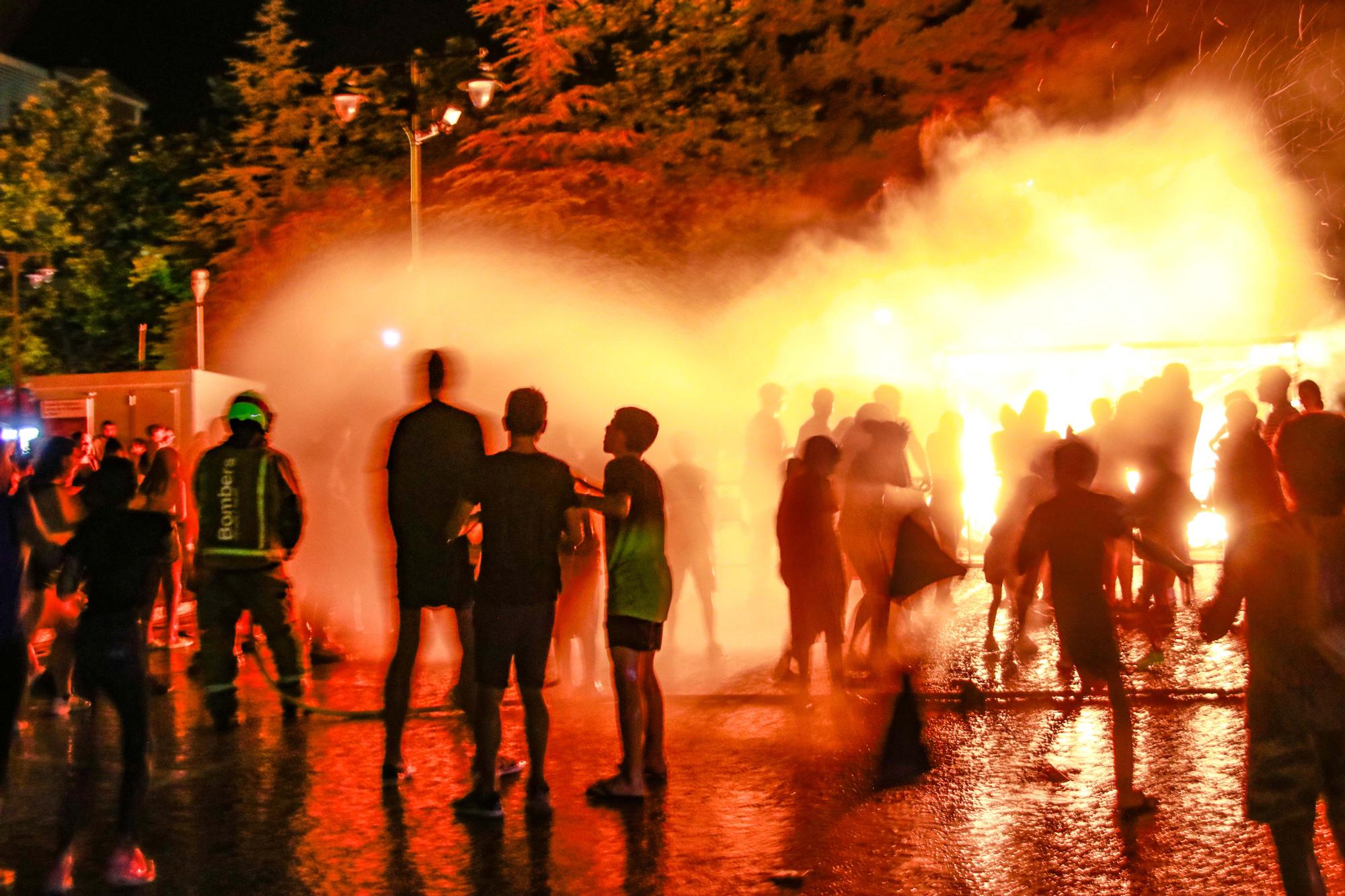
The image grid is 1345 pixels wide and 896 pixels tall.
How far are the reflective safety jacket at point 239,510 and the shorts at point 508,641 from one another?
2.30 meters

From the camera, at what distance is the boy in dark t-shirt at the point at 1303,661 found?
392 cm

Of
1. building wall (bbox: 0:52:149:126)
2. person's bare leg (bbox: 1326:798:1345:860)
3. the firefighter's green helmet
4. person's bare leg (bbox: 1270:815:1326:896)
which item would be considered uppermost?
building wall (bbox: 0:52:149:126)

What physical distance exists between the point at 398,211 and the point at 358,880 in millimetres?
19655

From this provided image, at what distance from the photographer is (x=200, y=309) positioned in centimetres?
2723

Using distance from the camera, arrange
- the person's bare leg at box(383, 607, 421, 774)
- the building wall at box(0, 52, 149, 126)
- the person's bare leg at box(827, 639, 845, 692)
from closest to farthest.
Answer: the person's bare leg at box(383, 607, 421, 774), the person's bare leg at box(827, 639, 845, 692), the building wall at box(0, 52, 149, 126)

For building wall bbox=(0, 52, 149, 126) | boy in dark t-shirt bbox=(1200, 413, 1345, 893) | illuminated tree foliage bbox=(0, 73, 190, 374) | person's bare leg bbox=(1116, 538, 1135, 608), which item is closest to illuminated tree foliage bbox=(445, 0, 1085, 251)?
person's bare leg bbox=(1116, 538, 1135, 608)

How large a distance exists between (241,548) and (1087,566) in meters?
4.58

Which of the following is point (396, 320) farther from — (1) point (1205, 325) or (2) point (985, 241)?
(1) point (1205, 325)

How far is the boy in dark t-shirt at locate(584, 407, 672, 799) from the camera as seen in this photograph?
618 centimetres

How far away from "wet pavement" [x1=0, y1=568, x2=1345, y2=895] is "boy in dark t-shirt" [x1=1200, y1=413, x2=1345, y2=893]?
3.71 ft

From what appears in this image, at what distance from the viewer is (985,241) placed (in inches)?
874

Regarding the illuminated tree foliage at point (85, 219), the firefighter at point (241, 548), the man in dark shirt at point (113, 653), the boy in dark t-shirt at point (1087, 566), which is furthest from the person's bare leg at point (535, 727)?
the illuminated tree foliage at point (85, 219)

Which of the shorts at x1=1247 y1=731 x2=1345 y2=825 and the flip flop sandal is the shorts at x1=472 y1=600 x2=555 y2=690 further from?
the shorts at x1=1247 y1=731 x2=1345 y2=825

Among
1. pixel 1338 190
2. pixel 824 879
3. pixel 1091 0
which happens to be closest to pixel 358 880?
pixel 824 879
